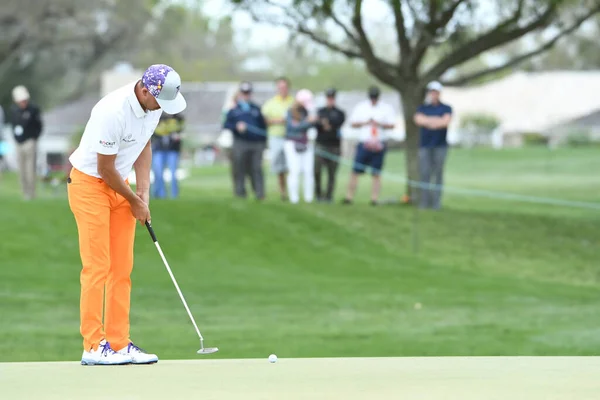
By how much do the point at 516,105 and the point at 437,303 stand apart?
82.2 meters

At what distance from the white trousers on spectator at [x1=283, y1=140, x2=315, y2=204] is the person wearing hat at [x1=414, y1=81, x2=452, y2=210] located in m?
1.73

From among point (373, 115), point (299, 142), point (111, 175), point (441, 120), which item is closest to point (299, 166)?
point (299, 142)

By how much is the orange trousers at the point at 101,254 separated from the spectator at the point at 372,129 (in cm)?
1333

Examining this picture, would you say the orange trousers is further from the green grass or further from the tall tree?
the tall tree

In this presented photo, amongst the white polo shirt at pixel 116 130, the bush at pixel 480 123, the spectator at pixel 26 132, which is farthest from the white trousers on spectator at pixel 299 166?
the bush at pixel 480 123

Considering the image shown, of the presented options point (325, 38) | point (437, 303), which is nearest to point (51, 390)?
point (437, 303)

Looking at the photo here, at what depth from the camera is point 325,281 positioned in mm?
16562

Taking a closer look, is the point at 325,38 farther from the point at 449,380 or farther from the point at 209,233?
the point at 449,380

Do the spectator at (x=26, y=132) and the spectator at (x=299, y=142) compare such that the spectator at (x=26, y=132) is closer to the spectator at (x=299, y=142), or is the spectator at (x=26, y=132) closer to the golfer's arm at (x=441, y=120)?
the spectator at (x=299, y=142)

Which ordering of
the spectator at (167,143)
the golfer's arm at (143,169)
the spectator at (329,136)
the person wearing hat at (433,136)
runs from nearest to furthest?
the golfer's arm at (143,169) < the spectator at (167,143) < the person wearing hat at (433,136) < the spectator at (329,136)

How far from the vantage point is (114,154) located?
7.96 m

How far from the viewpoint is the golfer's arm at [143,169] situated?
8438 millimetres

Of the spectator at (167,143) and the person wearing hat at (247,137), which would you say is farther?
the person wearing hat at (247,137)

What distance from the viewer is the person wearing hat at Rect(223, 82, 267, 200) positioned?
21.5m
